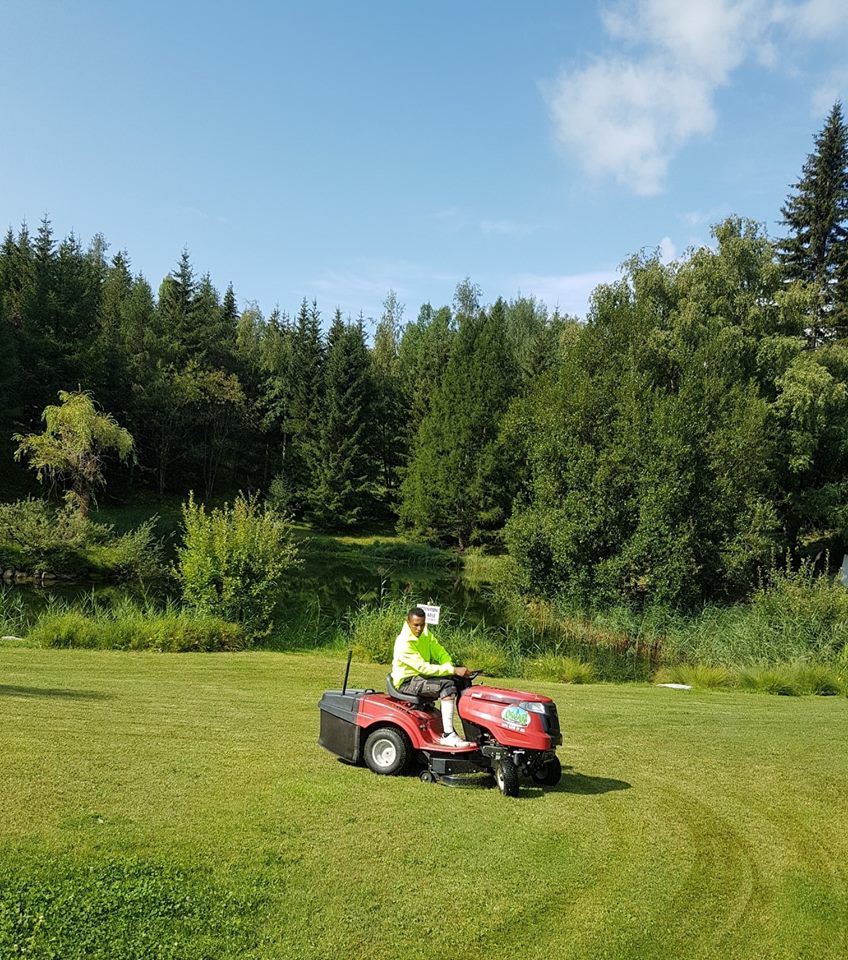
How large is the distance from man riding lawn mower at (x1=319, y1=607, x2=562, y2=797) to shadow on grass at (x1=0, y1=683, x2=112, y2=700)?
3483 millimetres

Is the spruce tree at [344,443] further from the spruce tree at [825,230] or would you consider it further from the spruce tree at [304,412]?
the spruce tree at [825,230]

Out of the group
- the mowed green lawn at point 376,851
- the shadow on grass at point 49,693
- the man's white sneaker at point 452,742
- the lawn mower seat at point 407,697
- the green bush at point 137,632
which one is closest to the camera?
the mowed green lawn at point 376,851

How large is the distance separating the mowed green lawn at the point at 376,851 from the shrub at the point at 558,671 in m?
5.97

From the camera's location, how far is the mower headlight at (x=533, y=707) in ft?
19.9

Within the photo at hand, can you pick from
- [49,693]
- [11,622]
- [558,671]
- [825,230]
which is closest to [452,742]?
[49,693]

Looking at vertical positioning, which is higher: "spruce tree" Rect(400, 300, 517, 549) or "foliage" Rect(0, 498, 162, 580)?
"spruce tree" Rect(400, 300, 517, 549)

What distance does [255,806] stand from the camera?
5.33 meters

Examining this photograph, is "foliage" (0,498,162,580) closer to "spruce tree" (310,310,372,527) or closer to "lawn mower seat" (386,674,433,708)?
"lawn mower seat" (386,674,433,708)

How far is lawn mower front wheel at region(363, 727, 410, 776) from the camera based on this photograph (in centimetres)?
628

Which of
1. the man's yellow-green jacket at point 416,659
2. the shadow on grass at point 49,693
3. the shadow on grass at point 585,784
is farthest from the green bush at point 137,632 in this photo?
the shadow on grass at point 585,784

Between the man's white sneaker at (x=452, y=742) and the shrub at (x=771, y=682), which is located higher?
the man's white sneaker at (x=452, y=742)

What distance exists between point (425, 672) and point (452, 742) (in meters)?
0.61

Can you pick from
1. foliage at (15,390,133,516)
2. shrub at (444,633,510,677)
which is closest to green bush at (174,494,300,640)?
shrub at (444,633,510,677)

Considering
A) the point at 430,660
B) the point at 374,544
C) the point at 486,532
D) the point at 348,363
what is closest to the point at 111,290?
the point at 348,363
